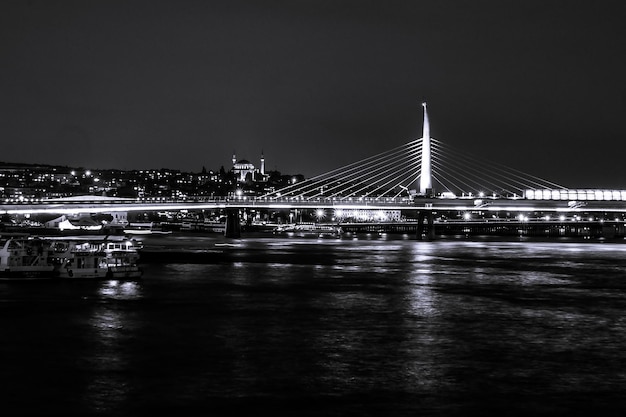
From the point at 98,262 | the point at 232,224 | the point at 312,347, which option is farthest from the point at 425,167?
the point at 312,347

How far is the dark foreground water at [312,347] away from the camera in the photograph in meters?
17.5

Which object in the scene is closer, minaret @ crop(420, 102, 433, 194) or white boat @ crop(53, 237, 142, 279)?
white boat @ crop(53, 237, 142, 279)

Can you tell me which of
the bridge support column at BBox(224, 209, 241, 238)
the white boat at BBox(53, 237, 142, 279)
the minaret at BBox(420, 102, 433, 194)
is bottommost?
the white boat at BBox(53, 237, 142, 279)

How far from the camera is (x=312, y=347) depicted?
23.5 metres

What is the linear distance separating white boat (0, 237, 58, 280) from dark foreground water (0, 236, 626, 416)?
240cm

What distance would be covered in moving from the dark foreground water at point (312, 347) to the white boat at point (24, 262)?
2.40 m

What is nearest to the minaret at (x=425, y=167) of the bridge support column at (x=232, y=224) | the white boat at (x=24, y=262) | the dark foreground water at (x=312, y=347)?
the bridge support column at (x=232, y=224)

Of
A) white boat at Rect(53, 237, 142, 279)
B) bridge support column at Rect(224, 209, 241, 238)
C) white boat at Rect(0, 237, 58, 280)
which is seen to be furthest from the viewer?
bridge support column at Rect(224, 209, 241, 238)

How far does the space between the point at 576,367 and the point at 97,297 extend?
1924 cm

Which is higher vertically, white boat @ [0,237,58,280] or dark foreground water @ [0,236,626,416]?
white boat @ [0,237,58,280]

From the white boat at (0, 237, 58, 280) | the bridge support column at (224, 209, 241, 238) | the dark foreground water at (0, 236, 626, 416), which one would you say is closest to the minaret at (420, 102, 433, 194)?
the bridge support column at (224, 209, 241, 238)

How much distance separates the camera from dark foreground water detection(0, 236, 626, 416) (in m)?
17.5

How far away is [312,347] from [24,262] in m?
22.7

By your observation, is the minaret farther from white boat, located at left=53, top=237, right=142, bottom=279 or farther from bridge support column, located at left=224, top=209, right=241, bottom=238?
white boat, located at left=53, top=237, right=142, bottom=279
